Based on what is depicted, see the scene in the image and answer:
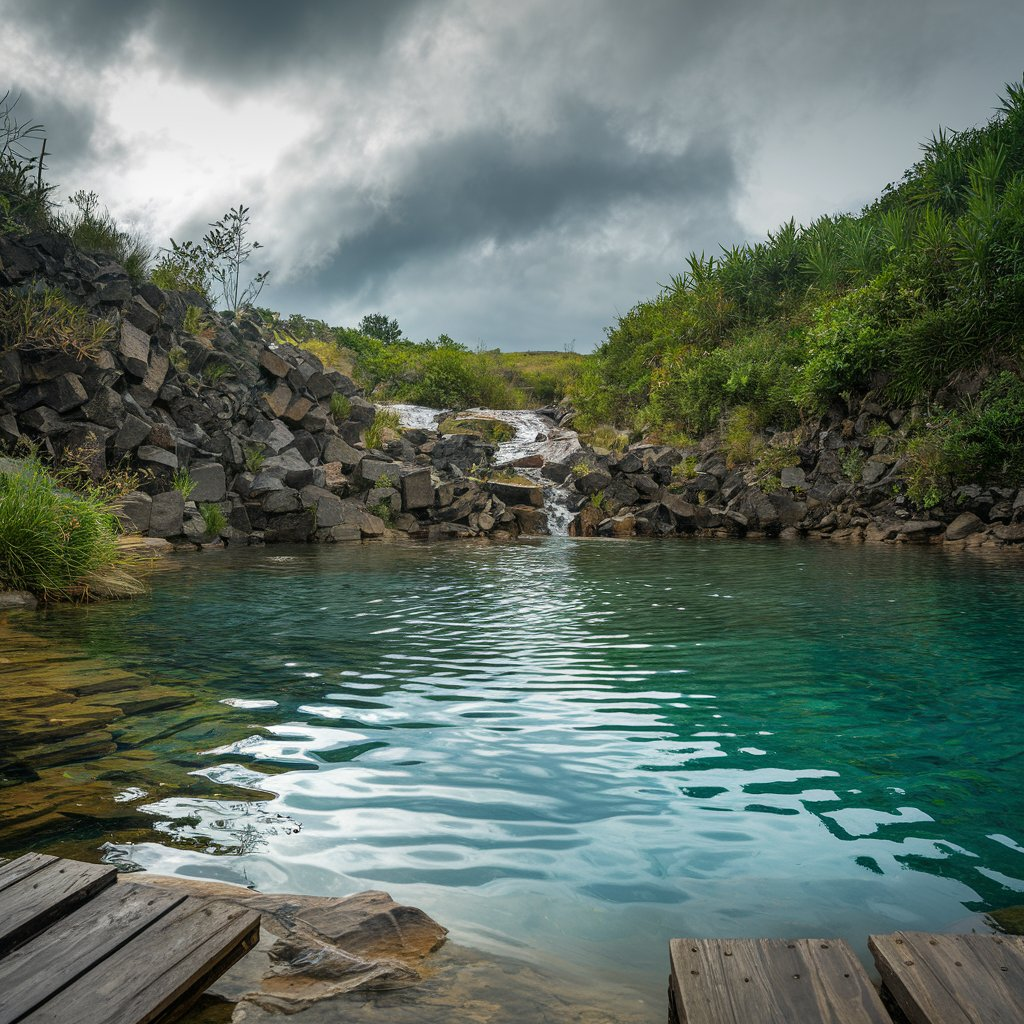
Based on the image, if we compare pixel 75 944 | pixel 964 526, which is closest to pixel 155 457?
pixel 75 944

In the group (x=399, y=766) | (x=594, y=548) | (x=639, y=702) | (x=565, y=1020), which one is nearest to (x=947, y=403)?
(x=594, y=548)

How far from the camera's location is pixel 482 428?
28500 mm

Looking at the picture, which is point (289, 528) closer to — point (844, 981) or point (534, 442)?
point (534, 442)

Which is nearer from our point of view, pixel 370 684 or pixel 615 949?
pixel 615 949

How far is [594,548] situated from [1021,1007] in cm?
1417

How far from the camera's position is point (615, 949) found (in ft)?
7.02

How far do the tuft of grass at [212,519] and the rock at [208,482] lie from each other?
23 centimetres

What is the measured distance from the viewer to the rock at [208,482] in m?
15.6

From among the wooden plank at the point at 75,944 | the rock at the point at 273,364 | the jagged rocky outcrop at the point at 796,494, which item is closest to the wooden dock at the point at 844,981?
the wooden plank at the point at 75,944

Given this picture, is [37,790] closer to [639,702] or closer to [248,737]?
[248,737]

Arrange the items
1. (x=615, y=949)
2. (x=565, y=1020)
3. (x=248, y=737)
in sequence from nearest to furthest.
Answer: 1. (x=565, y=1020)
2. (x=615, y=949)
3. (x=248, y=737)

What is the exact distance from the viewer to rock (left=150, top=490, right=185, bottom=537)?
14.1 m

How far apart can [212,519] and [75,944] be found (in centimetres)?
1445

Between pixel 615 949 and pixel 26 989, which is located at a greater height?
pixel 26 989
